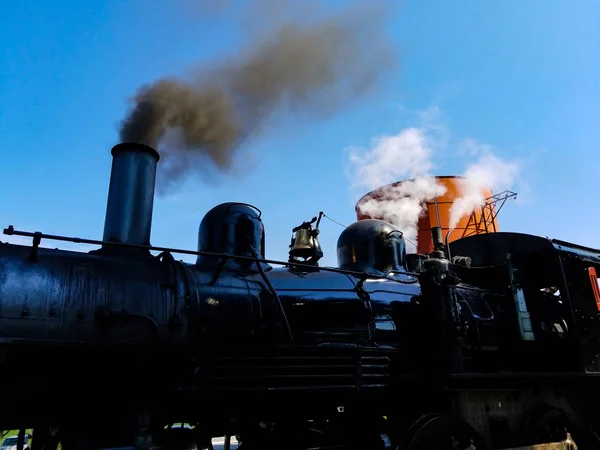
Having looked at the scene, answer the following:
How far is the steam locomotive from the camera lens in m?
3.40

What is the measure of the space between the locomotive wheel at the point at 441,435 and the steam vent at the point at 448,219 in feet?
40.1

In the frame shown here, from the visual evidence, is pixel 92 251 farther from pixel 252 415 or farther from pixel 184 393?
pixel 252 415

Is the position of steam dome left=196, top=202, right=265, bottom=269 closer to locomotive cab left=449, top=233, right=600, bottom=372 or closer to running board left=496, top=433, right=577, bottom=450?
locomotive cab left=449, top=233, right=600, bottom=372

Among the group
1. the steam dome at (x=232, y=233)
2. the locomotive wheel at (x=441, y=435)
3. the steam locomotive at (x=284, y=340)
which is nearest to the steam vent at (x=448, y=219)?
the steam locomotive at (x=284, y=340)

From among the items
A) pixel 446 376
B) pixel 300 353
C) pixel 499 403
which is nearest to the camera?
pixel 300 353

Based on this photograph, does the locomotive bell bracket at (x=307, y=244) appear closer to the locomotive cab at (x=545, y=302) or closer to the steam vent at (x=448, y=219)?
the locomotive cab at (x=545, y=302)

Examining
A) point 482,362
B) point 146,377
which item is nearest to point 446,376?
point 482,362

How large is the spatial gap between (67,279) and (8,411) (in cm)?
95

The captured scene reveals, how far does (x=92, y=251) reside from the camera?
4047 mm

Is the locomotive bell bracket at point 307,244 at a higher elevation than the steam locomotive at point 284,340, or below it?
higher

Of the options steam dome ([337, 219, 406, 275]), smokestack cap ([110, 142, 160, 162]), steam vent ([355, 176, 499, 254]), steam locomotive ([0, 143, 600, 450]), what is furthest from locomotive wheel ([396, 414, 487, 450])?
steam vent ([355, 176, 499, 254])

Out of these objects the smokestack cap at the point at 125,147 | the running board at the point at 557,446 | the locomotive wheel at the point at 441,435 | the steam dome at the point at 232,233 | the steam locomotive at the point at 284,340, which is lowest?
the running board at the point at 557,446

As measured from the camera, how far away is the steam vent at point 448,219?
55.5 ft

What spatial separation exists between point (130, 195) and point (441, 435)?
3708 millimetres
